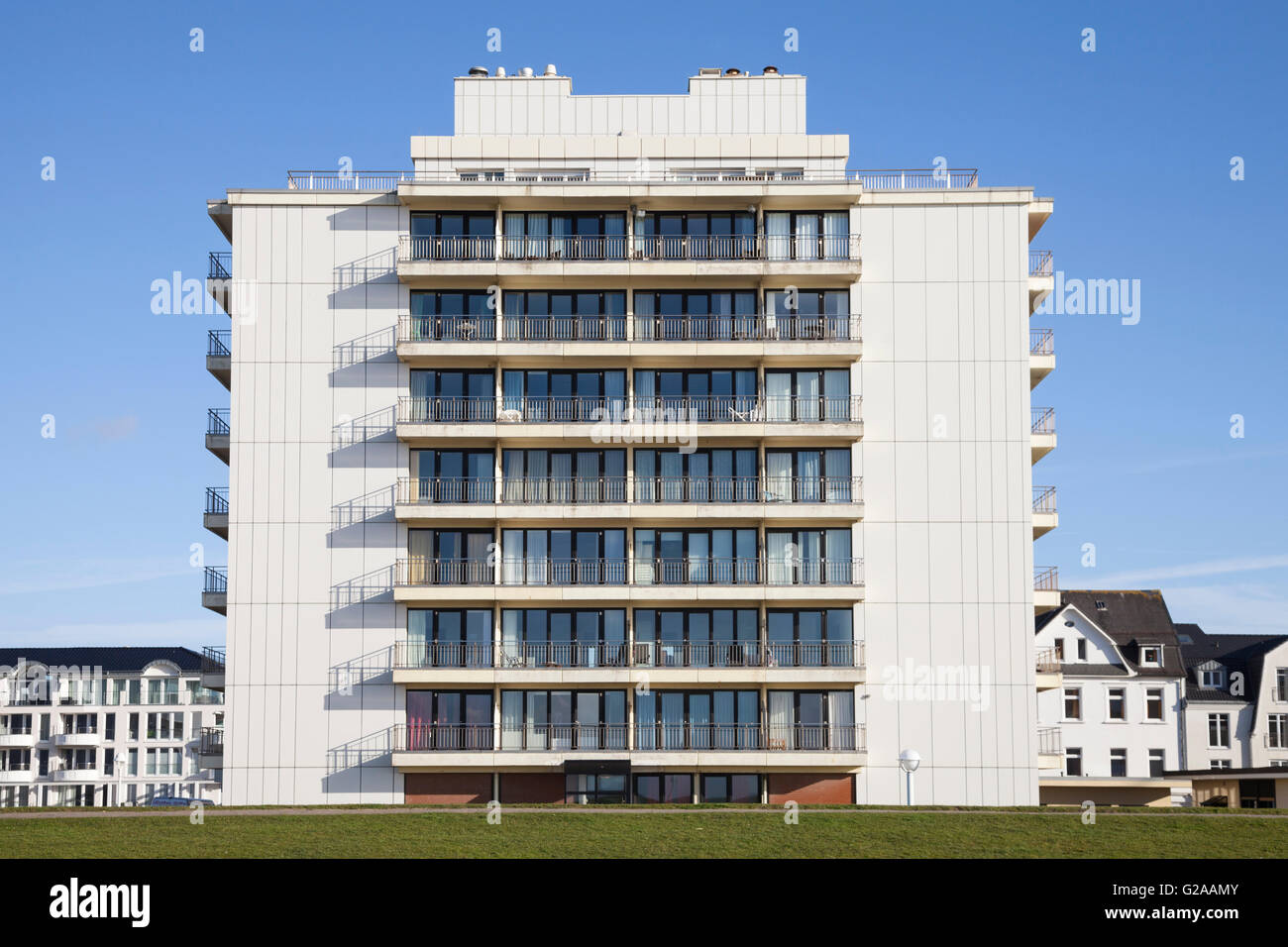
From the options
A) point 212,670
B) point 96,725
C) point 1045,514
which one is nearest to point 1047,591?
point 1045,514

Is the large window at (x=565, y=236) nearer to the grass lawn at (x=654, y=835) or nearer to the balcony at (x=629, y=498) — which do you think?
the balcony at (x=629, y=498)

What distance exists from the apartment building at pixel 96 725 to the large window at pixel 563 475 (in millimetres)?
90403

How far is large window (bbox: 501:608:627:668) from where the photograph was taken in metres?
47.6

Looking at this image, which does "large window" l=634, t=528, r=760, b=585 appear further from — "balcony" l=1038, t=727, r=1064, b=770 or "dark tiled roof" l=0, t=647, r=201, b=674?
"dark tiled roof" l=0, t=647, r=201, b=674

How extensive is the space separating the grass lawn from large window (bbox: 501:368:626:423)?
15.8m

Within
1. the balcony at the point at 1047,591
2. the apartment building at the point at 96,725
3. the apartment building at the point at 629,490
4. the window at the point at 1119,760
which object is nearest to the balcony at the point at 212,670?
the apartment building at the point at 629,490

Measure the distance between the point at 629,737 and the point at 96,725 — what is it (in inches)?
3976

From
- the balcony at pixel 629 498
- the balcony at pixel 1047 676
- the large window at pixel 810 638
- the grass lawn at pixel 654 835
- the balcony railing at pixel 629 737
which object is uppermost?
the balcony at pixel 629 498

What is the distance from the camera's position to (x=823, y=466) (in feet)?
160

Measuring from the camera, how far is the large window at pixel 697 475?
4847cm

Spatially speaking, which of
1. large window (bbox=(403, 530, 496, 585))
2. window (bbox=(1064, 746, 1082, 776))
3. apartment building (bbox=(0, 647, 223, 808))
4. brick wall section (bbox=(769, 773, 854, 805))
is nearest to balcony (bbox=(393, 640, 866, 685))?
large window (bbox=(403, 530, 496, 585))

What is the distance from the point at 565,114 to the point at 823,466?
1639 centimetres

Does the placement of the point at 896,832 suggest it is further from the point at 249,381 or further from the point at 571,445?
the point at 249,381
